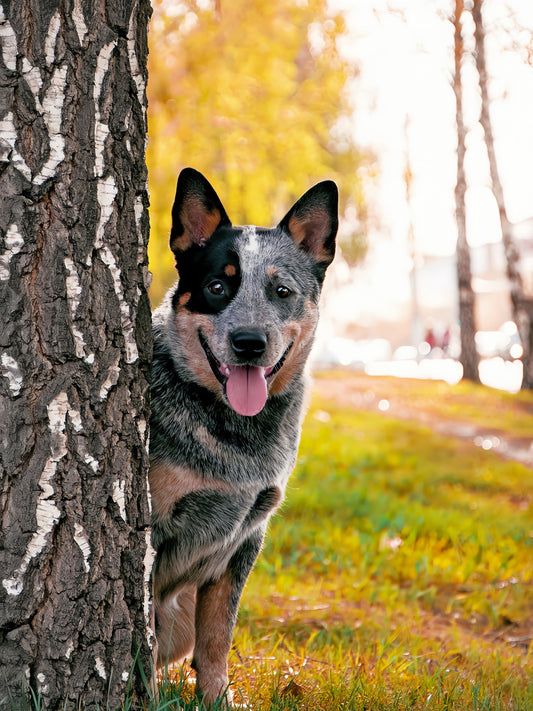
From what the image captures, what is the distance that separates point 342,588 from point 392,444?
17.5 ft

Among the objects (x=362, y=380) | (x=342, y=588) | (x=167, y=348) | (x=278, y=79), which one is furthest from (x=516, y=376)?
(x=167, y=348)

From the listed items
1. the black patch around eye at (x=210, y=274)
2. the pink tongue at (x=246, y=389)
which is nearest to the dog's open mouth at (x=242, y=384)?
the pink tongue at (x=246, y=389)

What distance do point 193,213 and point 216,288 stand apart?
1.18 feet

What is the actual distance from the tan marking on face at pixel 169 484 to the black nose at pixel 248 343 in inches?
19.4

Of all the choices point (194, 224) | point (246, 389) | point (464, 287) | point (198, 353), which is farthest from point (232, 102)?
point (464, 287)

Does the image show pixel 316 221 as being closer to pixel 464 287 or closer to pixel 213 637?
pixel 213 637

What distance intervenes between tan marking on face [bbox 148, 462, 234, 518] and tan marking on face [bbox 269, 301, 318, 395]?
58 centimetres

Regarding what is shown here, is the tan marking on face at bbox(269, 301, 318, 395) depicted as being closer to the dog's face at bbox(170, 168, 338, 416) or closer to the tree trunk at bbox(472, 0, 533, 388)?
the dog's face at bbox(170, 168, 338, 416)

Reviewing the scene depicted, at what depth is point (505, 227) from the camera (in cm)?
1515

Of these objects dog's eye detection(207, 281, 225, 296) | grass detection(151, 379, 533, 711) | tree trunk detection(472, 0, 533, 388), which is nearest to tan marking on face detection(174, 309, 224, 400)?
dog's eye detection(207, 281, 225, 296)

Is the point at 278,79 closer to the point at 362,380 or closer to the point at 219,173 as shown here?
the point at 219,173

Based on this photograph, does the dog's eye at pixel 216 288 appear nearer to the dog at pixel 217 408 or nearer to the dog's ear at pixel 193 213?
the dog at pixel 217 408

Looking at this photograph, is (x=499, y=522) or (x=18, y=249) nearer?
(x=18, y=249)

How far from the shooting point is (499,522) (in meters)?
6.18
